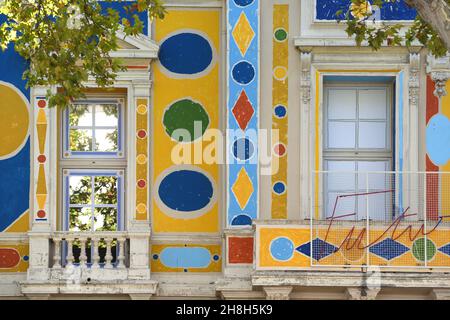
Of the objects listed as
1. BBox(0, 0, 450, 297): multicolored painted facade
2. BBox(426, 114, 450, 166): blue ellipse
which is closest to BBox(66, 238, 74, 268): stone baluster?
BBox(0, 0, 450, 297): multicolored painted facade

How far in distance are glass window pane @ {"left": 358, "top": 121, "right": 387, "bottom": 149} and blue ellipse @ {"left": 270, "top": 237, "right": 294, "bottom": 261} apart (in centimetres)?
226

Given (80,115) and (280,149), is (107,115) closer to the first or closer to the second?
(80,115)

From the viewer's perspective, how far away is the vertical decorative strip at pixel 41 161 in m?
24.6

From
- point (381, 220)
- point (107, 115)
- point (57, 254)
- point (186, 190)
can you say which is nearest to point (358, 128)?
point (381, 220)

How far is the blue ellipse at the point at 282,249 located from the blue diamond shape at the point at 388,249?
Result: 3.82ft

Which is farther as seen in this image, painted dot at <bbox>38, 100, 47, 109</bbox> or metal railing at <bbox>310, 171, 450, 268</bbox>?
painted dot at <bbox>38, 100, 47, 109</bbox>

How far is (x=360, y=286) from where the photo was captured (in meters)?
23.5

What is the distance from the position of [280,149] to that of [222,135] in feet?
3.00

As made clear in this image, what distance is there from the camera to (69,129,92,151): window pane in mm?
25031

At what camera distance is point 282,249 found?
77.5 ft

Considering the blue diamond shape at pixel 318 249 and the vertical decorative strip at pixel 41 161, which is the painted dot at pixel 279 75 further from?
the vertical decorative strip at pixel 41 161

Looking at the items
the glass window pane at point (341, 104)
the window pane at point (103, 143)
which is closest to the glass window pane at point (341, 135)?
the glass window pane at point (341, 104)

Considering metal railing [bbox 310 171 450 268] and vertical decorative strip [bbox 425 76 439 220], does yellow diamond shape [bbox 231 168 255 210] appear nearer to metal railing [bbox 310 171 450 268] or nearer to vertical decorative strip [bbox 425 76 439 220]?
metal railing [bbox 310 171 450 268]

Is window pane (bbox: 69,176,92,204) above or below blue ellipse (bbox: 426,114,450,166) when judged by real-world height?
below
